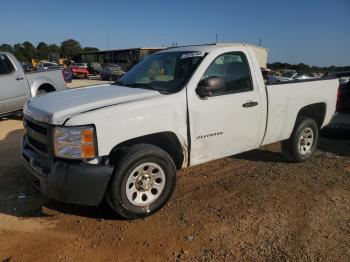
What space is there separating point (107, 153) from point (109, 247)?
89 cm

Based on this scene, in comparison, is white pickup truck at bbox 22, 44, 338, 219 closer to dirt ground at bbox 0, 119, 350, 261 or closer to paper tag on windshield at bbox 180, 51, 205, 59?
paper tag on windshield at bbox 180, 51, 205, 59

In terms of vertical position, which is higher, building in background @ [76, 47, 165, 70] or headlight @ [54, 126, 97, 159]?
building in background @ [76, 47, 165, 70]

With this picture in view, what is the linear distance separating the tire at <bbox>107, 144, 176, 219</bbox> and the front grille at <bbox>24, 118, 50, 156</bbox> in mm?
812

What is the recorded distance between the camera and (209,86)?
14.0ft

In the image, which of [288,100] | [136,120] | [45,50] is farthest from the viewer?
[45,50]

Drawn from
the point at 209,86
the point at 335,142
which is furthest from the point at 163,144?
the point at 335,142

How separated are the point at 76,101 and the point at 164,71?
4.27 ft

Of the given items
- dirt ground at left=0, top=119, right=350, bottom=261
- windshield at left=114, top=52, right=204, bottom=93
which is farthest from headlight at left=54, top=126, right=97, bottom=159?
windshield at left=114, top=52, right=204, bottom=93

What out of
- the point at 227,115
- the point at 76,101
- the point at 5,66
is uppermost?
the point at 5,66

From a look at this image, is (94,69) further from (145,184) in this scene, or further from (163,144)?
(145,184)

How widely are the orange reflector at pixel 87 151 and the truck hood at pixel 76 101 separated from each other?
0.33 metres

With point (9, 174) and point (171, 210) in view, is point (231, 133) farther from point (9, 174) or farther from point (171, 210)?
point (9, 174)

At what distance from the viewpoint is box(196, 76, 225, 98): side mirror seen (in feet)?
14.0

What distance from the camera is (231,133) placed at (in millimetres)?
4754
